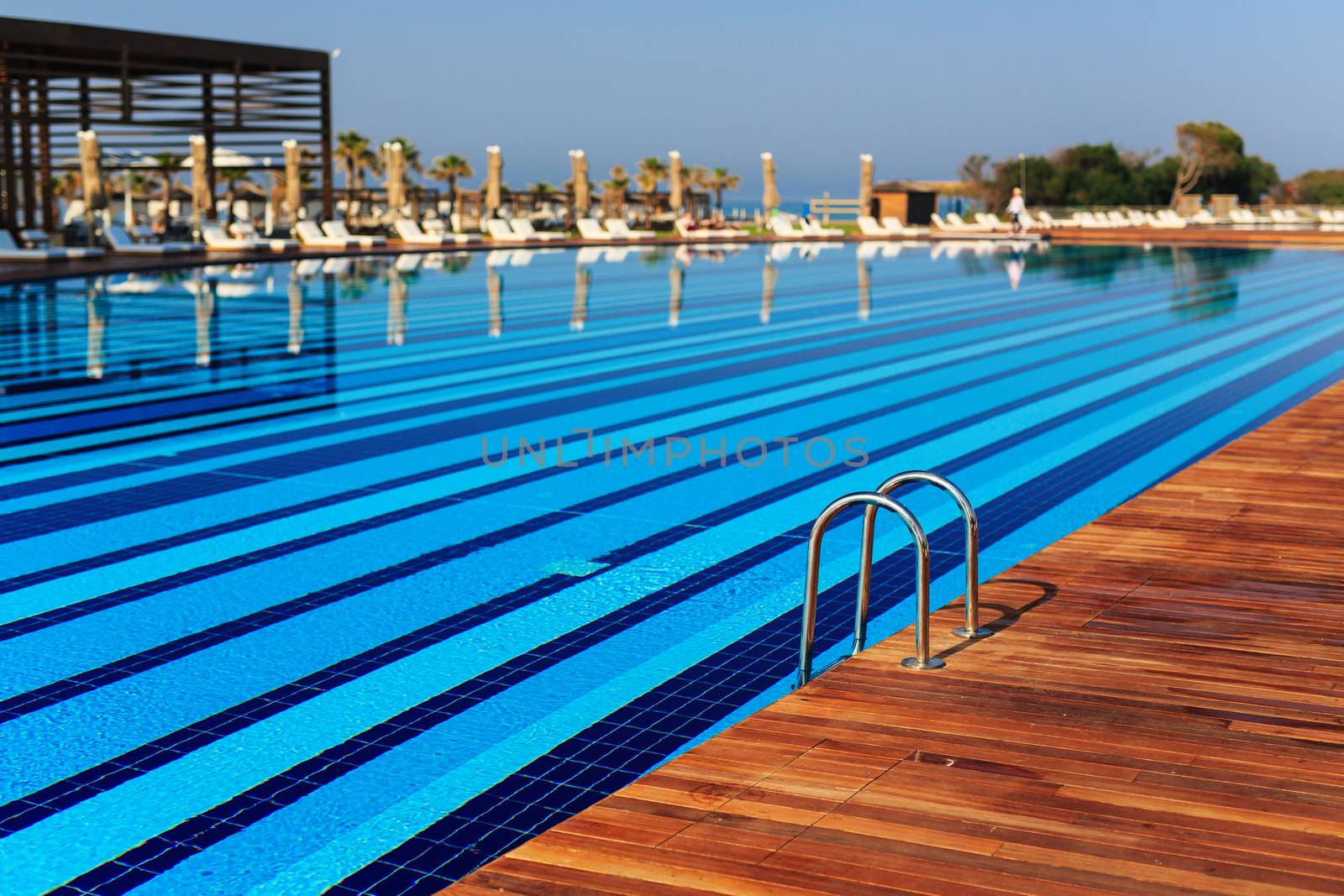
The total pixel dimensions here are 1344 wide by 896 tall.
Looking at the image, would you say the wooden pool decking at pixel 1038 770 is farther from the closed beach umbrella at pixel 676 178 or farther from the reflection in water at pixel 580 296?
the closed beach umbrella at pixel 676 178

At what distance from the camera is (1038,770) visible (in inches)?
103

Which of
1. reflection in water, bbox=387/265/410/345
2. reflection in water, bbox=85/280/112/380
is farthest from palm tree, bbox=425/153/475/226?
reflection in water, bbox=85/280/112/380

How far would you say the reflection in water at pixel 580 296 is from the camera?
537 inches

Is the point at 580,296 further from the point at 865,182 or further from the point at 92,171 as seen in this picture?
the point at 865,182

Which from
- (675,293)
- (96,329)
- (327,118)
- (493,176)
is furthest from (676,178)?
(96,329)

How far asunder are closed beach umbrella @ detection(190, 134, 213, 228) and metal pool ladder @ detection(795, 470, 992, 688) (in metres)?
23.6

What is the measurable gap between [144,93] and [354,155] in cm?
3058

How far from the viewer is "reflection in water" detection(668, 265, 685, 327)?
46.0 feet

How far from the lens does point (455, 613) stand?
4.60 m

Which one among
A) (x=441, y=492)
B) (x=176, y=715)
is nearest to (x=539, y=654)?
(x=176, y=715)

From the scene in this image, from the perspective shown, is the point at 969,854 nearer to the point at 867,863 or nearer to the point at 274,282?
the point at 867,863

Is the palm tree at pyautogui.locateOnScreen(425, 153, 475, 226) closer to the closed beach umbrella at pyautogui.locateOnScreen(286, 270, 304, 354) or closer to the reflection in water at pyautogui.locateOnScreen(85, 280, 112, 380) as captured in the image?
the closed beach umbrella at pyautogui.locateOnScreen(286, 270, 304, 354)

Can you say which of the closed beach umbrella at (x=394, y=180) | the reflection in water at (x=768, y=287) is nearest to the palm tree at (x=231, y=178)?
the closed beach umbrella at (x=394, y=180)

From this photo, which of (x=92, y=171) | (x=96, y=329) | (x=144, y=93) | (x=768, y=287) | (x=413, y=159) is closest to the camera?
(x=96, y=329)
